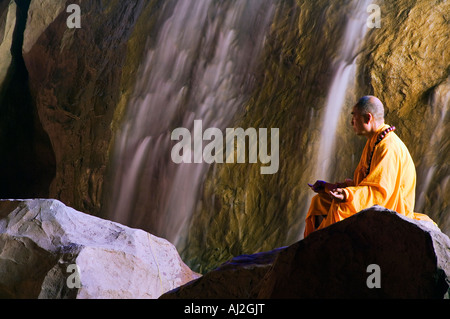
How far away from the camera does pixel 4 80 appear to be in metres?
10.5

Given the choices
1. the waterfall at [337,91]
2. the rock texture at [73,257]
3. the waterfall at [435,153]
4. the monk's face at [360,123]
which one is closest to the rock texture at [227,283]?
the rock texture at [73,257]

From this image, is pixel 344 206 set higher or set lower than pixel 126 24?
lower

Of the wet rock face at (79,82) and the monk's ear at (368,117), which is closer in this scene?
the monk's ear at (368,117)

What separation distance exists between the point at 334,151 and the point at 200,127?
68.7 inches

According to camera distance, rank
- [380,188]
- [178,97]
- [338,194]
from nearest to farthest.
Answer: [338,194] → [380,188] → [178,97]

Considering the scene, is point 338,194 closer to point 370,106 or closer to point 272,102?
point 370,106

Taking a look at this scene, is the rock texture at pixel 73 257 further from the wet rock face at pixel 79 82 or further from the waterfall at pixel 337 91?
the wet rock face at pixel 79 82

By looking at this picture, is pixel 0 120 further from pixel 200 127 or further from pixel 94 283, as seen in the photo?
pixel 94 283

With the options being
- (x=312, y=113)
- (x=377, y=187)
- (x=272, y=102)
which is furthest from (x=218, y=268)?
(x=272, y=102)

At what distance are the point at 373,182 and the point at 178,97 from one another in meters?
3.88

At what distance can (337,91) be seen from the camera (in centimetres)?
655

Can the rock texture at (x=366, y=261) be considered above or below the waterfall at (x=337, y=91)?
below

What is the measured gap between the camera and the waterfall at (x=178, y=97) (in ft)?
24.0
